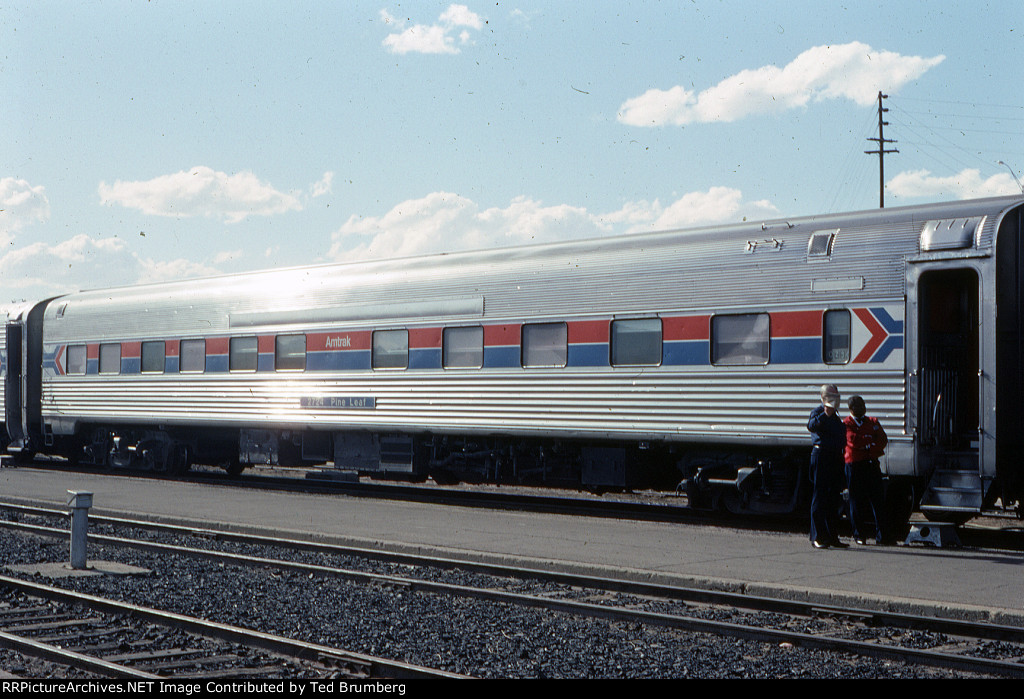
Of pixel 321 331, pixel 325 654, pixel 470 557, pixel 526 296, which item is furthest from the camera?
pixel 321 331

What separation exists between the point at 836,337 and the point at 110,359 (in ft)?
49.8

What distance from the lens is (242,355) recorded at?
19.9 m

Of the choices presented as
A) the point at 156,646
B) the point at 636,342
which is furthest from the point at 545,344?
the point at 156,646

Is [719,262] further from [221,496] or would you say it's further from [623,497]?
[221,496]

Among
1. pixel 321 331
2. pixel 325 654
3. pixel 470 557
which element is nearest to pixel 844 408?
pixel 470 557

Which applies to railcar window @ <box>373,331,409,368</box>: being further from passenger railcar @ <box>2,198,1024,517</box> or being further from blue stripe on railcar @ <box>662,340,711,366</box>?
blue stripe on railcar @ <box>662,340,711,366</box>

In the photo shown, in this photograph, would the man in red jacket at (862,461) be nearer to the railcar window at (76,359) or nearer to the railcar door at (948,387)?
the railcar door at (948,387)

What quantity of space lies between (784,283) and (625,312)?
7.32ft

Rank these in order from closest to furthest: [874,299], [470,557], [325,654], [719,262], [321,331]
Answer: [325,654] < [470,557] < [874,299] < [719,262] < [321,331]

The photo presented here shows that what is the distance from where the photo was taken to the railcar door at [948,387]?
1192 cm

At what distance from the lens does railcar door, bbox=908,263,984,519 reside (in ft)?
39.1

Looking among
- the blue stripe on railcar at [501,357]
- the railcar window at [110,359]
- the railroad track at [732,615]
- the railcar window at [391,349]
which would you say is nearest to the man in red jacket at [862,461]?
the railroad track at [732,615]

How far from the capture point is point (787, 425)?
13.2 m

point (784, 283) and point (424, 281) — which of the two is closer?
point (784, 283)
